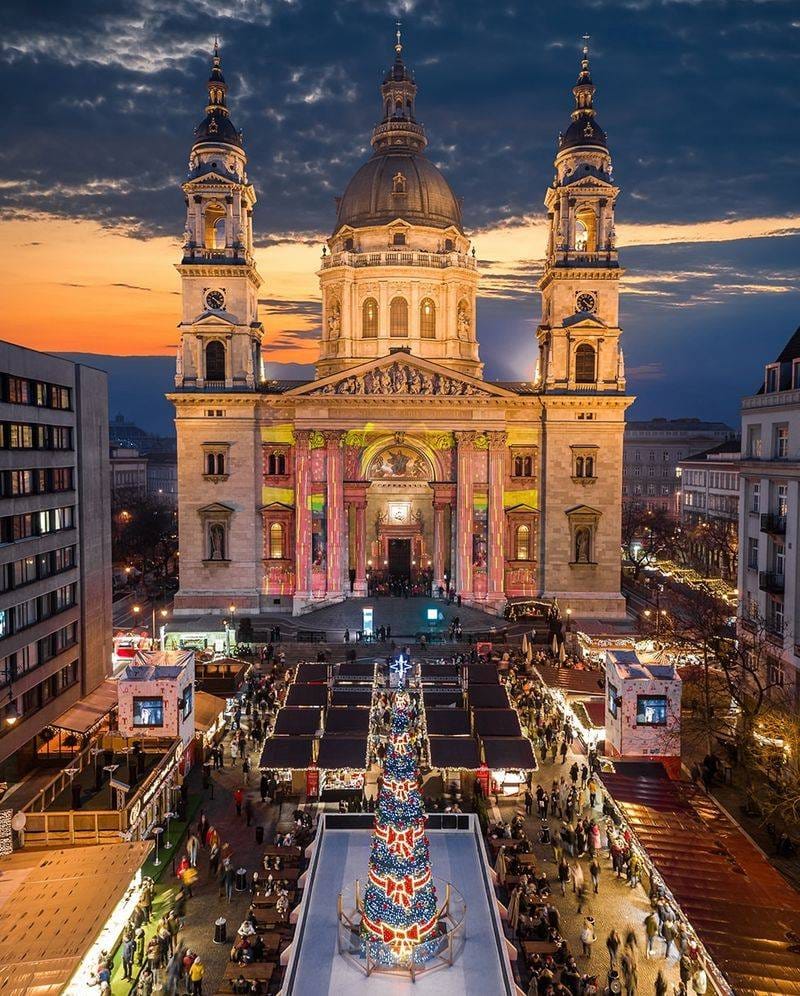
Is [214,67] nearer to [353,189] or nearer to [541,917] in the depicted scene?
[353,189]

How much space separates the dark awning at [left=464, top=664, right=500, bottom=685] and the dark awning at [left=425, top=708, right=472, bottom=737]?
4423mm

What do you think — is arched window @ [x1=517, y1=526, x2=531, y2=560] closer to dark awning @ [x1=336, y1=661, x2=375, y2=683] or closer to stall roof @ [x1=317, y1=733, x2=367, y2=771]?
dark awning @ [x1=336, y1=661, x2=375, y2=683]

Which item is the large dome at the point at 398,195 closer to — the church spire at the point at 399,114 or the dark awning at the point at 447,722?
the church spire at the point at 399,114

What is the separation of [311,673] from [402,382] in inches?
1045

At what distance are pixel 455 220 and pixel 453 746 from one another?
54.7 meters

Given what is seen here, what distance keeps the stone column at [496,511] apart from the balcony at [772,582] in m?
24.4

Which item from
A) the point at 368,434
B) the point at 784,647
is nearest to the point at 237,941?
the point at 784,647

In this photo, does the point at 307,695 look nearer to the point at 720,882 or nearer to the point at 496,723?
the point at 496,723

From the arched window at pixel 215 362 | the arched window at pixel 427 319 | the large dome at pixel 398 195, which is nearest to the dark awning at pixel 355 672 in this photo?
the arched window at pixel 215 362

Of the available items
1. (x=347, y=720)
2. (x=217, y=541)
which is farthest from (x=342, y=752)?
(x=217, y=541)

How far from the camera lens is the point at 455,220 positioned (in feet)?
238

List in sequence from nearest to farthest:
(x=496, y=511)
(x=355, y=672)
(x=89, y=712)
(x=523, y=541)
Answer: (x=89, y=712) < (x=355, y=672) < (x=496, y=511) < (x=523, y=541)

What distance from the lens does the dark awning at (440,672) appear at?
39356 millimetres

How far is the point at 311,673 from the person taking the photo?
123 feet
